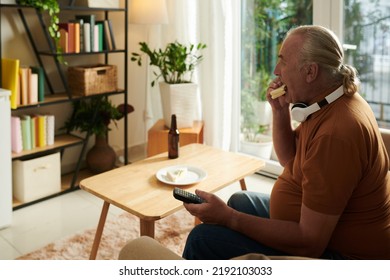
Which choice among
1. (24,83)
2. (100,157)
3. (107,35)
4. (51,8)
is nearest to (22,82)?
(24,83)

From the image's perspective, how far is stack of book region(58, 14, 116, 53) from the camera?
293 centimetres

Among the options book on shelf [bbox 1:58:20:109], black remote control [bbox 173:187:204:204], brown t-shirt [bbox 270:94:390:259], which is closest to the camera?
brown t-shirt [bbox 270:94:390:259]

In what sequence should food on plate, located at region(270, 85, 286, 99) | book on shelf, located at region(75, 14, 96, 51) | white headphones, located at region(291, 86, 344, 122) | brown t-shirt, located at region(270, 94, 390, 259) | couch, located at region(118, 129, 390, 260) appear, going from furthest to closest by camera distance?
book on shelf, located at region(75, 14, 96, 51) → food on plate, located at region(270, 85, 286, 99) → white headphones, located at region(291, 86, 344, 122) → brown t-shirt, located at region(270, 94, 390, 259) → couch, located at region(118, 129, 390, 260)

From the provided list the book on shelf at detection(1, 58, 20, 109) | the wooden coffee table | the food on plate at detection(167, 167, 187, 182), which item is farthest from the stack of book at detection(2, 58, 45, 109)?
the food on plate at detection(167, 167, 187, 182)

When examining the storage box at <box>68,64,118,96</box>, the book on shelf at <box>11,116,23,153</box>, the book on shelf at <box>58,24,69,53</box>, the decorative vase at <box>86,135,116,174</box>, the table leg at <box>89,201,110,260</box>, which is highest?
the book on shelf at <box>58,24,69,53</box>

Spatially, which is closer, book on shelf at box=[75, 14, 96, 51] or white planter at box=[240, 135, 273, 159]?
book on shelf at box=[75, 14, 96, 51]

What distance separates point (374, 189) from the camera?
4.25 feet

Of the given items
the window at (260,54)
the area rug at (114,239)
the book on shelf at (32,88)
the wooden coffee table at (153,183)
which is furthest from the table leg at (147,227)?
the window at (260,54)

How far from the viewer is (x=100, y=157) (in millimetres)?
3355

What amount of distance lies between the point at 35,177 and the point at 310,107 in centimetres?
204

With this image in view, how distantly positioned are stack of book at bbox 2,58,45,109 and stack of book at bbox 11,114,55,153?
0.39 ft

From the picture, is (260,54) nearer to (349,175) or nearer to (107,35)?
(107,35)

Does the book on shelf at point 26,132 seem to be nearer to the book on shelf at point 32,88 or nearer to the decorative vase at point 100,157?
the book on shelf at point 32,88

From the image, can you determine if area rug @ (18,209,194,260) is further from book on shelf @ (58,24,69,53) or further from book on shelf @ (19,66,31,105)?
book on shelf @ (58,24,69,53)
